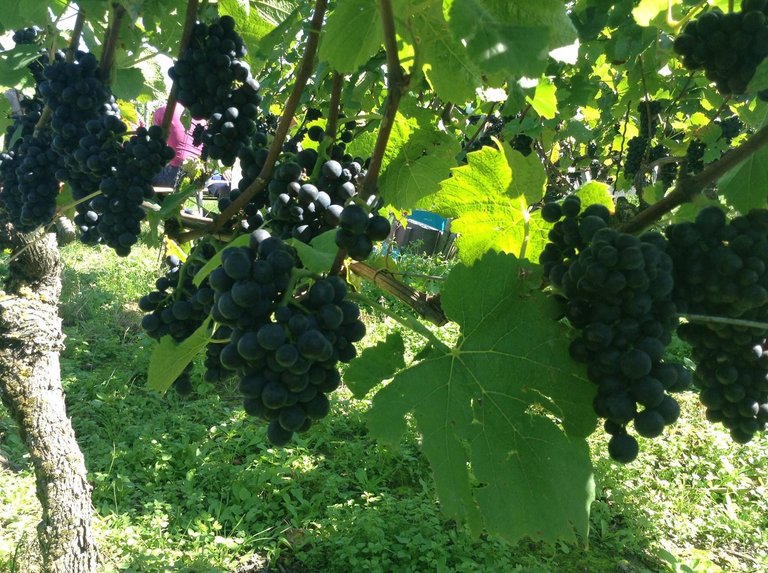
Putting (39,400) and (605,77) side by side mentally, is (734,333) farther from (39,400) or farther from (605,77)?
(605,77)

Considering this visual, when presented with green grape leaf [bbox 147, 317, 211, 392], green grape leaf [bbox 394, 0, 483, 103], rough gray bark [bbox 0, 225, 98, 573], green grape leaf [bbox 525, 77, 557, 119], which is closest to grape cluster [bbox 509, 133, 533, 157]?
green grape leaf [bbox 525, 77, 557, 119]

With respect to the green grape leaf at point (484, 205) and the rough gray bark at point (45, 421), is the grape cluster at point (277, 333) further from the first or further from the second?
the rough gray bark at point (45, 421)

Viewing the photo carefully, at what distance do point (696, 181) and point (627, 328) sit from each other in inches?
12.1

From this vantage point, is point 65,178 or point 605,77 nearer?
point 65,178

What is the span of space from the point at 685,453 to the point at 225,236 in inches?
169

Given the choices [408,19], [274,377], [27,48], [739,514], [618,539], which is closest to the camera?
[274,377]

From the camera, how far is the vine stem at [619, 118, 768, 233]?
0.93 meters

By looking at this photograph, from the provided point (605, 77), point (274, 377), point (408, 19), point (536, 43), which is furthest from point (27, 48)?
point (605, 77)

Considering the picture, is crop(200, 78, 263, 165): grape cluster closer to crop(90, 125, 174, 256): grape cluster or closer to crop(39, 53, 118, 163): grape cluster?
crop(90, 125, 174, 256): grape cluster

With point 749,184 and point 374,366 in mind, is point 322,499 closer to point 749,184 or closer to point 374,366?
point 374,366

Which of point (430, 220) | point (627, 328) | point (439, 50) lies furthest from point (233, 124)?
point (430, 220)

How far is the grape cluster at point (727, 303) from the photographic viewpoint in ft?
2.85

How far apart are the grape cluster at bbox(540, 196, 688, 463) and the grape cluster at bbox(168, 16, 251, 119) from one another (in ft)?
3.63

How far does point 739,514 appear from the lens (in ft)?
12.4
